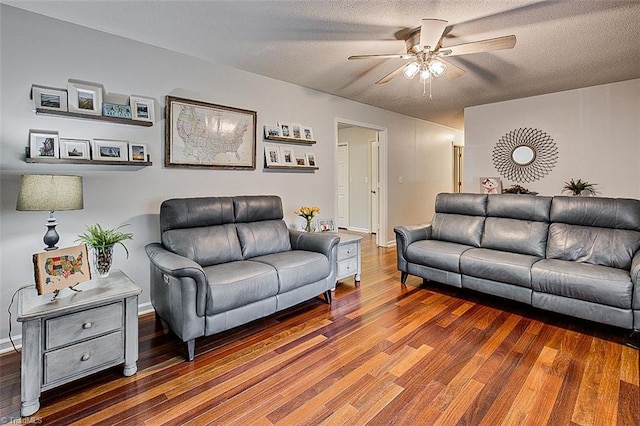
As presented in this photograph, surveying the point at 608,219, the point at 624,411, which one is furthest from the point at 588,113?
the point at 624,411

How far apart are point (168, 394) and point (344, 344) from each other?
1.14m

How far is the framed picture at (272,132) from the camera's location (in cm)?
363

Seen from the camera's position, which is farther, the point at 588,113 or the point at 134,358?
the point at 588,113

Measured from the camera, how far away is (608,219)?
282 centimetres

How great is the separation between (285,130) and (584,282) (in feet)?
10.3

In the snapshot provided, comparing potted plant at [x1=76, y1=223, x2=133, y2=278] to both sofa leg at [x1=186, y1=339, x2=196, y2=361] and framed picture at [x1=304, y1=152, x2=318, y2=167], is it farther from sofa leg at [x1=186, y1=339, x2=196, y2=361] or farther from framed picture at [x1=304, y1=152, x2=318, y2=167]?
framed picture at [x1=304, y1=152, x2=318, y2=167]

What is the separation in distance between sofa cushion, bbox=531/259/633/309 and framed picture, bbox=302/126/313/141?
109 inches

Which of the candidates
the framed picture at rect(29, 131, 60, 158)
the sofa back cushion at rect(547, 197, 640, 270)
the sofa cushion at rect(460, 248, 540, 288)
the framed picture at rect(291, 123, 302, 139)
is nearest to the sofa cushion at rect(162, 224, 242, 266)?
the framed picture at rect(29, 131, 60, 158)

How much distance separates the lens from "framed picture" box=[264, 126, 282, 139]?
3627 mm

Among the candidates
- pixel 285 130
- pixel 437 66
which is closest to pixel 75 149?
pixel 285 130

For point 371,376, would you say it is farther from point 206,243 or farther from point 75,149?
point 75,149

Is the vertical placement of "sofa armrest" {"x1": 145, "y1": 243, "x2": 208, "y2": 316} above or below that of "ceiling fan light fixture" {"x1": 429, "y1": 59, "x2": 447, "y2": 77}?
below

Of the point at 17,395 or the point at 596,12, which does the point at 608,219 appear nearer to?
the point at 596,12

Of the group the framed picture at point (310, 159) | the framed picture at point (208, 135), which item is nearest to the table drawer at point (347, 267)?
the framed picture at point (310, 159)
